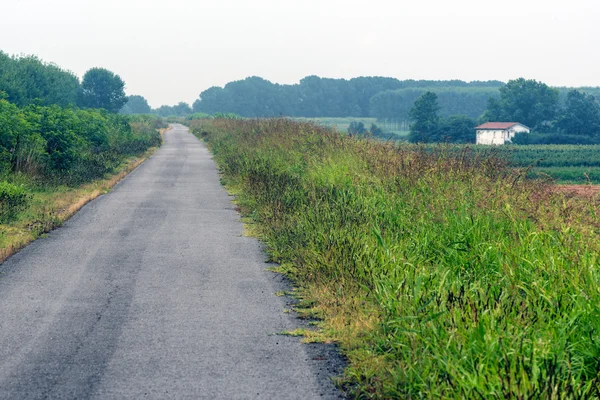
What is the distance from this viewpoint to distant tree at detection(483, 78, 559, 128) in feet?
372

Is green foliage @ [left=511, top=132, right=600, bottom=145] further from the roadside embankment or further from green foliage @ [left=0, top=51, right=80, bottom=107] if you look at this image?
the roadside embankment

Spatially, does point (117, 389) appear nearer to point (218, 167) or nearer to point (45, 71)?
point (218, 167)

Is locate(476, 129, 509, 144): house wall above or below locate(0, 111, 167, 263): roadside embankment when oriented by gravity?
below

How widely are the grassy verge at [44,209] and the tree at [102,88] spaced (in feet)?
333

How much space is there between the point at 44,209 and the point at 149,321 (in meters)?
8.68

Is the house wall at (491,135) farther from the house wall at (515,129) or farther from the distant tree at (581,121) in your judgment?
the distant tree at (581,121)

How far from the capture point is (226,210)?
49.9 feet

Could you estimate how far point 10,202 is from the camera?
13273mm

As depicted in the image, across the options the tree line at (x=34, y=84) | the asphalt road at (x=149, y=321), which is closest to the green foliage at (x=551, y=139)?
the tree line at (x=34, y=84)

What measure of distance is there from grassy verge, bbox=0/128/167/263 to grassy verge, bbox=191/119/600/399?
158 inches

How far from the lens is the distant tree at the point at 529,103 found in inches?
4459

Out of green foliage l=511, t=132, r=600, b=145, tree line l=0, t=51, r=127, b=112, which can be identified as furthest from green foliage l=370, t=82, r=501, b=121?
tree line l=0, t=51, r=127, b=112

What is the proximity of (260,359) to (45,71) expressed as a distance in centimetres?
7774

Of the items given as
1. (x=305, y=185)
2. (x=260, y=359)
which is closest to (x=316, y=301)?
(x=260, y=359)
